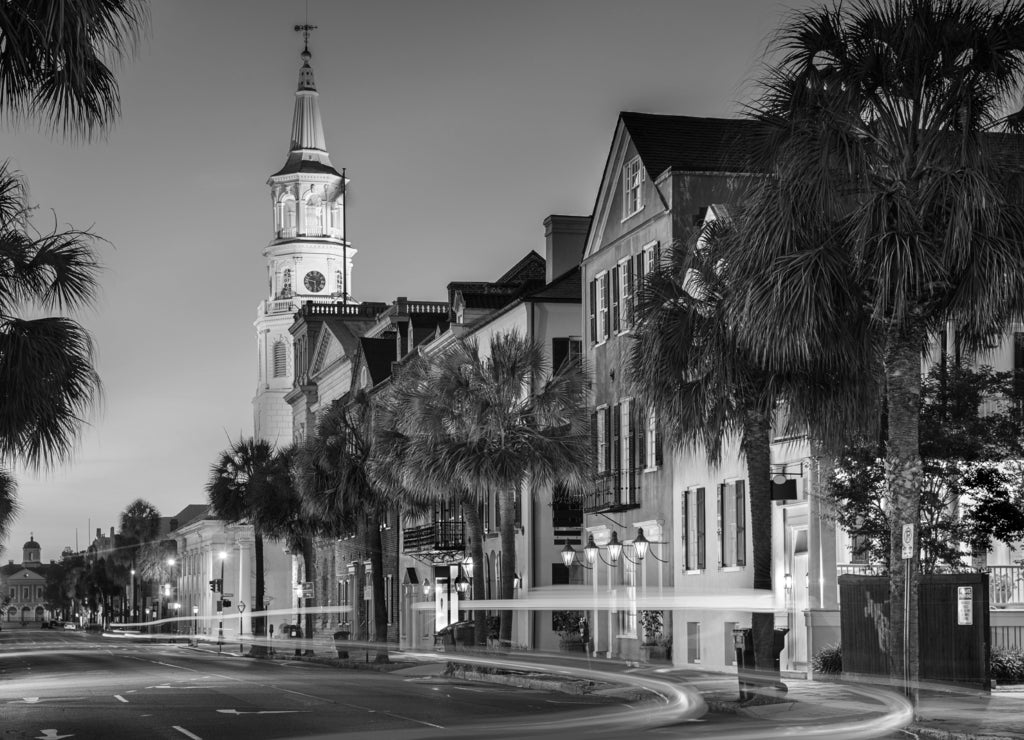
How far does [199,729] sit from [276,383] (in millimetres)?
101738

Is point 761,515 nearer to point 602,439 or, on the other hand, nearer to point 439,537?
point 602,439

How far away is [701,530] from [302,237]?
301 ft

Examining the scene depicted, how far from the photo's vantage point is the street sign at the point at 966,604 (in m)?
23.8

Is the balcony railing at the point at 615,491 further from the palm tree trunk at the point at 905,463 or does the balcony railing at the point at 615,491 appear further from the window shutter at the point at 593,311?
the palm tree trunk at the point at 905,463

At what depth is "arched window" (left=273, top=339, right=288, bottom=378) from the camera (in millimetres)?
123938

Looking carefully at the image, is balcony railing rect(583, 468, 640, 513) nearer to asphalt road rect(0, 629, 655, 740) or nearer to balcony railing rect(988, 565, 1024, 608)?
asphalt road rect(0, 629, 655, 740)

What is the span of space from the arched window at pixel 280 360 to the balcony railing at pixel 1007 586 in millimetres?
97129

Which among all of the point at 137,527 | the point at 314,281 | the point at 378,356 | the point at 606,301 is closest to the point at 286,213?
the point at 314,281

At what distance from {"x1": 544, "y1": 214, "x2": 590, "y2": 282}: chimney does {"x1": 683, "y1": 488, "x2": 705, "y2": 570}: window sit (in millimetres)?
17726

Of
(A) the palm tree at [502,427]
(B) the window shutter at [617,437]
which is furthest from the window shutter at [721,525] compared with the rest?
(B) the window shutter at [617,437]

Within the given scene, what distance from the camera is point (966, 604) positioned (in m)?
23.9

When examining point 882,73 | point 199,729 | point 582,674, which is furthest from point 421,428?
point 882,73

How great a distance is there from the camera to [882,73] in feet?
67.2

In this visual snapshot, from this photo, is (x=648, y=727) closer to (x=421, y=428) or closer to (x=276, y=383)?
(x=421, y=428)
